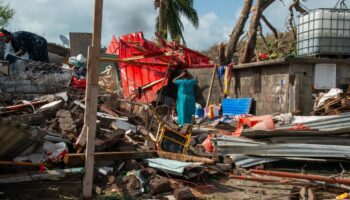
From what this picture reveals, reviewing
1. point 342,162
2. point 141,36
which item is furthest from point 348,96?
point 141,36

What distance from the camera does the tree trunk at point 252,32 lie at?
46.6 ft

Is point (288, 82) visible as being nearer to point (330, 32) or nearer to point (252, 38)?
point (330, 32)

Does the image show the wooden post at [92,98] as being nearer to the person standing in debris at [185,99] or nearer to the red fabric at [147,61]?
the person standing in debris at [185,99]

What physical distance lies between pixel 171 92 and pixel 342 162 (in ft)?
26.1

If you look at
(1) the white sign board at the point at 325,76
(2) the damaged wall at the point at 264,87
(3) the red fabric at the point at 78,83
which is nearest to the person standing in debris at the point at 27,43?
(3) the red fabric at the point at 78,83

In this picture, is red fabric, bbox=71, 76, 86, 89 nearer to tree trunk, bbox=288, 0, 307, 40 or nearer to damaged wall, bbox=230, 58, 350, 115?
damaged wall, bbox=230, 58, 350, 115

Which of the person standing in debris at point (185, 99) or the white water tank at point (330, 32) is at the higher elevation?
the white water tank at point (330, 32)

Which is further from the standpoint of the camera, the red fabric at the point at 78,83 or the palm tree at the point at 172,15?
the palm tree at the point at 172,15

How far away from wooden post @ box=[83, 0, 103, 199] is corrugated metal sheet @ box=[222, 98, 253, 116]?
7.03m

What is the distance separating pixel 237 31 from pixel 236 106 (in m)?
4.00

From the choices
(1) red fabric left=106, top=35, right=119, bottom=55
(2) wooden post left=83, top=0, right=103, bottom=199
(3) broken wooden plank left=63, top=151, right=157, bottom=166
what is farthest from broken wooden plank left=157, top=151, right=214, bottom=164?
(1) red fabric left=106, top=35, right=119, bottom=55

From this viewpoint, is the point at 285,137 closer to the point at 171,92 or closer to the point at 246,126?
the point at 246,126

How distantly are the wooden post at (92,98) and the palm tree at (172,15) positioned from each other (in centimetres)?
1751

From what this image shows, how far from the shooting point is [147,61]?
1448 cm
